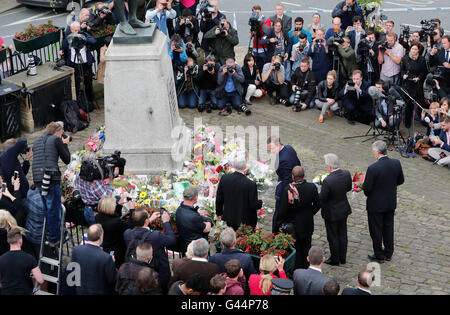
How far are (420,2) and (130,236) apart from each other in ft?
62.1

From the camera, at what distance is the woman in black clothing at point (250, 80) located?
1645 cm

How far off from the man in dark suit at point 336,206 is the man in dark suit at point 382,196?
1.34 feet

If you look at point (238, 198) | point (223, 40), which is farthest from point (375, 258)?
point (223, 40)

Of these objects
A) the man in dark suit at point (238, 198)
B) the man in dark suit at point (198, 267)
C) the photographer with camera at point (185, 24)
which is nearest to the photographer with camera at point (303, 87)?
the photographer with camera at point (185, 24)

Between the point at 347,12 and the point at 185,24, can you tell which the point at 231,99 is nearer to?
the point at 185,24

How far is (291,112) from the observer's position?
1628 cm

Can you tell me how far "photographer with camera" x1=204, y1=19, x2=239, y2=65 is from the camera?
16.7 m

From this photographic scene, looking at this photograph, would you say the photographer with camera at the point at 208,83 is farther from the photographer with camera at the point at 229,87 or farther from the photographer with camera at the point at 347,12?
the photographer with camera at the point at 347,12

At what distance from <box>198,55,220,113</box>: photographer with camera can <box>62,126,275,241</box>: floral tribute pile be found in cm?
232

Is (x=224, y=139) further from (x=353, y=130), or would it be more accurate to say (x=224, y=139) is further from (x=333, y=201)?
(x=333, y=201)

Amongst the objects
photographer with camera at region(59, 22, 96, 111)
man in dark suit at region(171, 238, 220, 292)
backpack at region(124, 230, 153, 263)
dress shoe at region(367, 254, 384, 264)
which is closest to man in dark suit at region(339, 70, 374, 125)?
dress shoe at region(367, 254, 384, 264)

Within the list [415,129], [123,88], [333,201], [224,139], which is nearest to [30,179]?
[123,88]

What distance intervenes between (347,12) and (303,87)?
2629mm

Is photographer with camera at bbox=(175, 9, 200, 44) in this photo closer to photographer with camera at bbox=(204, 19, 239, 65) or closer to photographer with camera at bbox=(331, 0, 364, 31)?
photographer with camera at bbox=(204, 19, 239, 65)
